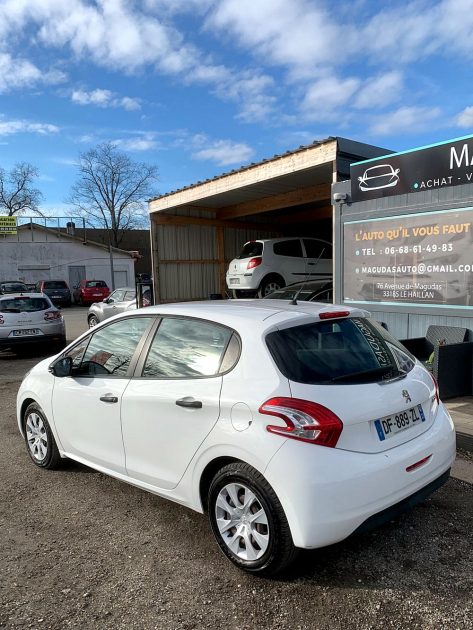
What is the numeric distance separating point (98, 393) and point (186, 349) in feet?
2.83

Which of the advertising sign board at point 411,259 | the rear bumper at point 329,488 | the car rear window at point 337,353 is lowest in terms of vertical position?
the rear bumper at point 329,488

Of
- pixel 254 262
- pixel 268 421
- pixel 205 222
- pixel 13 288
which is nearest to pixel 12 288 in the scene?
pixel 13 288

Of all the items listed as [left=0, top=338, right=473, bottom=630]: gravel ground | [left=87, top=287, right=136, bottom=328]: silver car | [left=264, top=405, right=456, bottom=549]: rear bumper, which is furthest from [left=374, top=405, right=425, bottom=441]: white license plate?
[left=87, top=287, right=136, bottom=328]: silver car

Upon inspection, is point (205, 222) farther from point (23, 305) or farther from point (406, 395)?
point (406, 395)

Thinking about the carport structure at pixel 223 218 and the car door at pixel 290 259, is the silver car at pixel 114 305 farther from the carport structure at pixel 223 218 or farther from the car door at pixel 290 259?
the car door at pixel 290 259

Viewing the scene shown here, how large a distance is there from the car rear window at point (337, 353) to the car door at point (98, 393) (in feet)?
4.02

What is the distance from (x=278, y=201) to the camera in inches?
489

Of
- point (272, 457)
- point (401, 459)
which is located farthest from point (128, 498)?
point (401, 459)

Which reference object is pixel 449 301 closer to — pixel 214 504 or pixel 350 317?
pixel 350 317

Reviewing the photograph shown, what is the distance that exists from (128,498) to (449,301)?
4680 mm

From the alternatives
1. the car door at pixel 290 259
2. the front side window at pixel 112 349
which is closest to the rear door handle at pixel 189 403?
the front side window at pixel 112 349

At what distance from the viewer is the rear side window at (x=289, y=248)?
494 inches

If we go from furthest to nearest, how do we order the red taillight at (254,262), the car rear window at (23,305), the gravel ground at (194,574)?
the red taillight at (254,262)
the car rear window at (23,305)
the gravel ground at (194,574)

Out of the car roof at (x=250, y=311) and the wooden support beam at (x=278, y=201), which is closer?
the car roof at (x=250, y=311)
